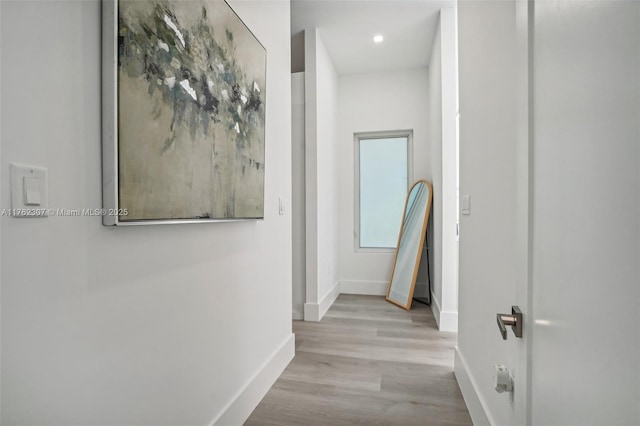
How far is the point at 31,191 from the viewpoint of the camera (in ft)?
2.17

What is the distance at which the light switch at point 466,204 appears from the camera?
5.71 ft

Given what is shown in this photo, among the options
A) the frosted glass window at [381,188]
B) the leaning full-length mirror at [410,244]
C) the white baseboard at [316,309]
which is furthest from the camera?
the frosted glass window at [381,188]

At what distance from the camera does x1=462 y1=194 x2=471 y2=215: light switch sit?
1.74 meters

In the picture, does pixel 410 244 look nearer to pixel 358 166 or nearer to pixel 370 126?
pixel 358 166

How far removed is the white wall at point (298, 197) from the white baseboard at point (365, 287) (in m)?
1.14

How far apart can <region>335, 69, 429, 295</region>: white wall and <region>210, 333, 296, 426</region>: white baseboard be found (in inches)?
82.9

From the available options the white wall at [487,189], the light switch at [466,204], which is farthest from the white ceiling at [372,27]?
the light switch at [466,204]

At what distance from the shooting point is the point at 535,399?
0.71 m

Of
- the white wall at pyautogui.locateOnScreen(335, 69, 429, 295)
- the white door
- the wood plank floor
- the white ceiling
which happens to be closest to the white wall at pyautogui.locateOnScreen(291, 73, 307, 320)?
the wood plank floor

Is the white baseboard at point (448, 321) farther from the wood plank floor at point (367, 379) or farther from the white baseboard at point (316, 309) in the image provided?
the white baseboard at point (316, 309)

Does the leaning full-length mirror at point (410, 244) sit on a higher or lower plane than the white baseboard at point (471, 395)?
higher

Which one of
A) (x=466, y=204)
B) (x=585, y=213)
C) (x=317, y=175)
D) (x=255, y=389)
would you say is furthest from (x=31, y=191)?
(x=317, y=175)

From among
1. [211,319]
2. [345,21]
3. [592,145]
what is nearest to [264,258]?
[211,319]

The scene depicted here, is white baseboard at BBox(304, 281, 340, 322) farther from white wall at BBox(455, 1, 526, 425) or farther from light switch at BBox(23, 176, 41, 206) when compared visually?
light switch at BBox(23, 176, 41, 206)
